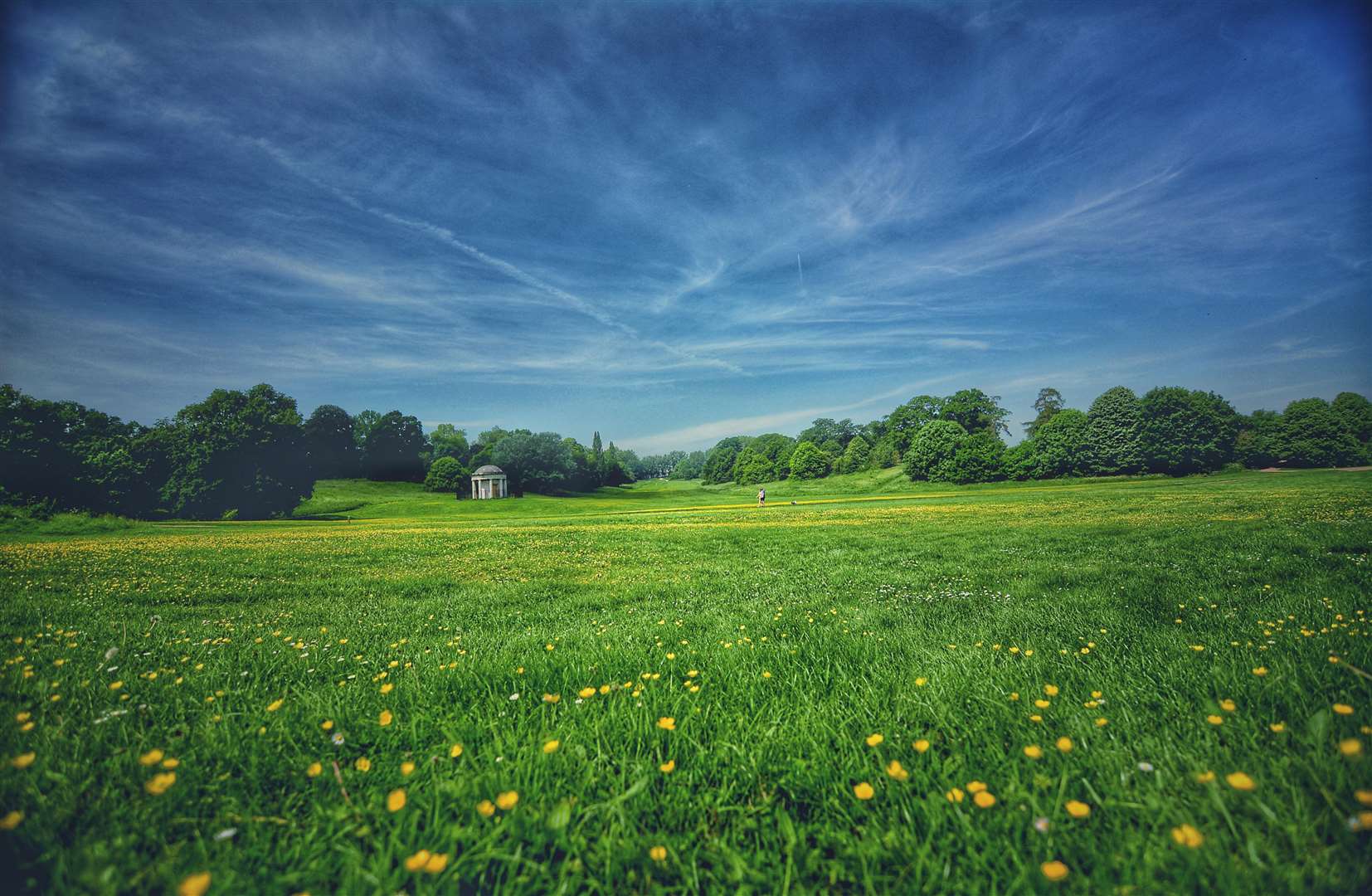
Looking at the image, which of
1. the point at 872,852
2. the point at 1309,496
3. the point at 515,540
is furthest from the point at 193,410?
the point at 1309,496

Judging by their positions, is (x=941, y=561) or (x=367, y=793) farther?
(x=941, y=561)

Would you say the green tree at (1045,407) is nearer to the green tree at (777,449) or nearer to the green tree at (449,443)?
the green tree at (777,449)

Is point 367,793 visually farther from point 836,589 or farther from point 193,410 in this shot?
point 193,410

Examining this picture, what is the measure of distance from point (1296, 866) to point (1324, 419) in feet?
277

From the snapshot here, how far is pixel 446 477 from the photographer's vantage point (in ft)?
225

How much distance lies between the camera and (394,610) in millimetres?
5797

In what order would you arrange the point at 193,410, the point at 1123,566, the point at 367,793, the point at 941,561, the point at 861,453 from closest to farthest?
the point at 367,793 < the point at 1123,566 < the point at 941,561 < the point at 193,410 < the point at 861,453

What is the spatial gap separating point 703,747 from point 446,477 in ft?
246

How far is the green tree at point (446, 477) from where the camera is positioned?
68.6m

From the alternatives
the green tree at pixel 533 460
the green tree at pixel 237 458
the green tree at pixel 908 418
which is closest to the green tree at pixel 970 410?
Answer: the green tree at pixel 908 418

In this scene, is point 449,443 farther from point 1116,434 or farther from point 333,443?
point 1116,434

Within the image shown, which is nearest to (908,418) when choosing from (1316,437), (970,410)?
(970,410)

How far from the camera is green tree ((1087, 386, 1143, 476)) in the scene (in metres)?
55.7

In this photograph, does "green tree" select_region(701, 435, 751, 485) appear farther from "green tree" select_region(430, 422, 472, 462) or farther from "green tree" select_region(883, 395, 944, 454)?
"green tree" select_region(430, 422, 472, 462)
